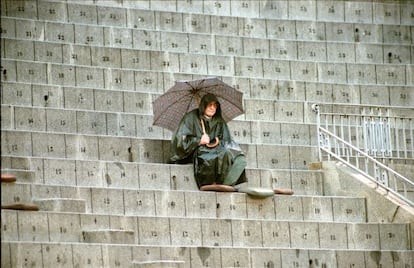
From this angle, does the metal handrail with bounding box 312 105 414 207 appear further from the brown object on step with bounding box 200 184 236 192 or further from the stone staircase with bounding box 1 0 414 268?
the brown object on step with bounding box 200 184 236 192

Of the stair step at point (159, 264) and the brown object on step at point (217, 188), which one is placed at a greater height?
the brown object on step at point (217, 188)

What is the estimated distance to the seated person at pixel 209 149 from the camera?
66.4ft

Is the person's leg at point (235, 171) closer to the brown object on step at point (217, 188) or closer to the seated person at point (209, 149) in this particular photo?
the seated person at point (209, 149)

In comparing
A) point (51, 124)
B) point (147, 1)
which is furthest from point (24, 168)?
point (147, 1)

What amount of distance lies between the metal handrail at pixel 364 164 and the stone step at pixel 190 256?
1.38 meters

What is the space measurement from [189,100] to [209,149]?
2.75 ft

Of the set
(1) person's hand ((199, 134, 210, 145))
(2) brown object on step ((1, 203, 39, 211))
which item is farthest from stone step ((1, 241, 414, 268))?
→ (1) person's hand ((199, 134, 210, 145))

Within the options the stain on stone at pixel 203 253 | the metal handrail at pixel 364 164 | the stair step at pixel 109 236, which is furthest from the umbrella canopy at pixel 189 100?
the stain on stone at pixel 203 253

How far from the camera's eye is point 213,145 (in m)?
20.6

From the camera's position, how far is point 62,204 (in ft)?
61.8

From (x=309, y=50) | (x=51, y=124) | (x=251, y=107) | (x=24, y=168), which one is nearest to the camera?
(x=24, y=168)

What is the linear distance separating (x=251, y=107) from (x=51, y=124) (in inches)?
124

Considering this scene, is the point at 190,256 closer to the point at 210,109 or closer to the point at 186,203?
the point at 186,203

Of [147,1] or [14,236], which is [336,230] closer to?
[14,236]
